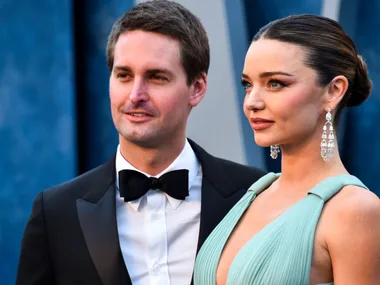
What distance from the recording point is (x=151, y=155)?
267 centimetres

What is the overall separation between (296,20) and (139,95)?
0.64 m

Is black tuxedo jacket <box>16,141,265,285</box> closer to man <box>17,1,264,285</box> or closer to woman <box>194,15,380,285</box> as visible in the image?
man <box>17,1,264,285</box>

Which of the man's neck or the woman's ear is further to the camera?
the man's neck

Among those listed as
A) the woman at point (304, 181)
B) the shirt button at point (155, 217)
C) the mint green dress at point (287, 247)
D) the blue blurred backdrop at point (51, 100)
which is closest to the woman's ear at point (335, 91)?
the woman at point (304, 181)

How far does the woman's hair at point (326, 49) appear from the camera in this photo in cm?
208

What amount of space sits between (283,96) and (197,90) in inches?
30.5

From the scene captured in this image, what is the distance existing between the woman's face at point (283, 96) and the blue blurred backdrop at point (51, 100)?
1631mm

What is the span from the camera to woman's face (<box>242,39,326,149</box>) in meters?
2.07

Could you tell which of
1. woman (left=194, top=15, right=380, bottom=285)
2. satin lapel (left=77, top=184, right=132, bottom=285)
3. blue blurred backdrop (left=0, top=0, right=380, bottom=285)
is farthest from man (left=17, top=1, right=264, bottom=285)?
blue blurred backdrop (left=0, top=0, right=380, bottom=285)

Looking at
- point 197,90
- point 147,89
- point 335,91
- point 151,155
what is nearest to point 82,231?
point 151,155

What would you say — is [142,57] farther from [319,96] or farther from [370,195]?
[370,195]

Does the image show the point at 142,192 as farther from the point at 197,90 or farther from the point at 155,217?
the point at 197,90

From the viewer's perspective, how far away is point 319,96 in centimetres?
208

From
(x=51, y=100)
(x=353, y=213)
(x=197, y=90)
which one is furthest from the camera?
(x=51, y=100)
